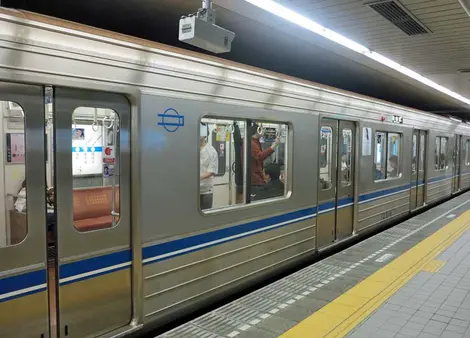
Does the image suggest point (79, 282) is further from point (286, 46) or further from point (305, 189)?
point (286, 46)

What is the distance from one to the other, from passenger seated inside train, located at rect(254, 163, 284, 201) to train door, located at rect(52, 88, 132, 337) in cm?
195

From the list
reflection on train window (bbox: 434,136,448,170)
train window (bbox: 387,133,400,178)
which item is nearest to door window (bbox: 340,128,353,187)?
train window (bbox: 387,133,400,178)

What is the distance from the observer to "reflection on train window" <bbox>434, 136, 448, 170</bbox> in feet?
38.5

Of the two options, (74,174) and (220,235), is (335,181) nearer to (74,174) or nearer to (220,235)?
(220,235)

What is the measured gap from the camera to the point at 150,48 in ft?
10.8

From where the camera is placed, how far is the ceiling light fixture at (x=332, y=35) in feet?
14.4

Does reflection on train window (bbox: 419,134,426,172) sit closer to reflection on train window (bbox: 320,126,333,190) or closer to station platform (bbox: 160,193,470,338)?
station platform (bbox: 160,193,470,338)

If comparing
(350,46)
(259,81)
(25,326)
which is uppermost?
(350,46)

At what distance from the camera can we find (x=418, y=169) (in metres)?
10.1


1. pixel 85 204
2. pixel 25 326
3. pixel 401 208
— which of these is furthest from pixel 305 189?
pixel 401 208

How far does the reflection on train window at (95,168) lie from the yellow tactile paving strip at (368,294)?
1.70 m

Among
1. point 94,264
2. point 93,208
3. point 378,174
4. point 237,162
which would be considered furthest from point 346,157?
point 94,264

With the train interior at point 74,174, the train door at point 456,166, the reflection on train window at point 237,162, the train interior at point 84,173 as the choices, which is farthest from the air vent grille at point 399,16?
the train door at point 456,166

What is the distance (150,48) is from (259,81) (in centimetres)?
152
